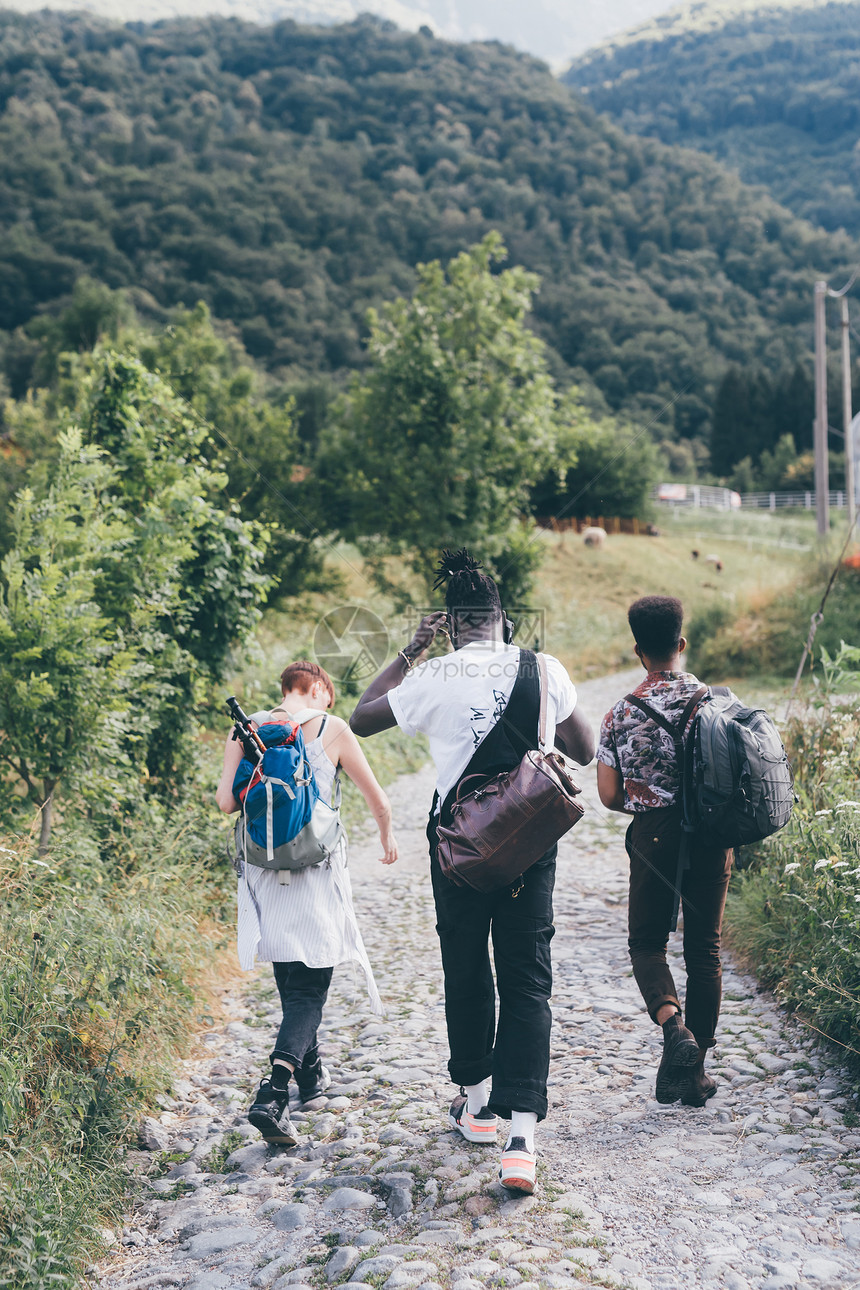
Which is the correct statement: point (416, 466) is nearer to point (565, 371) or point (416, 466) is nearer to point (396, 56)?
point (565, 371)

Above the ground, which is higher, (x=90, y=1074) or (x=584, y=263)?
(x=584, y=263)

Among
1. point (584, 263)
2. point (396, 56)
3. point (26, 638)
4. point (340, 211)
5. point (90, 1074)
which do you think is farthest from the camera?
point (396, 56)

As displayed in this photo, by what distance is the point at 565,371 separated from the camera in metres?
50.7

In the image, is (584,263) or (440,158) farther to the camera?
(440,158)

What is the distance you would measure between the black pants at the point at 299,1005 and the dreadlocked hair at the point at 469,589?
158 centimetres

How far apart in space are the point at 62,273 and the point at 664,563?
65.9m

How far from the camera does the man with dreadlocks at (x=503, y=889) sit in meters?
3.27

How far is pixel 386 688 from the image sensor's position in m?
3.57

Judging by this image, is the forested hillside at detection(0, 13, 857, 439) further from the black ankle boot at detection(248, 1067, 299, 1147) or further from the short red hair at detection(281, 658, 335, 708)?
the black ankle boot at detection(248, 1067, 299, 1147)

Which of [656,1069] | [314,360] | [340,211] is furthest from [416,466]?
[340,211]

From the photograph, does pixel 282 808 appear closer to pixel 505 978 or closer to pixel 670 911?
pixel 505 978

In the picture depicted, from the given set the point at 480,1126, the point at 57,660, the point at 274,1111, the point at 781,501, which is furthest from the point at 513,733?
the point at 781,501

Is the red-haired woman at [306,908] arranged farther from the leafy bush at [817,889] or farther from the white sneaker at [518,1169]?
the leafy bush at [817,889]

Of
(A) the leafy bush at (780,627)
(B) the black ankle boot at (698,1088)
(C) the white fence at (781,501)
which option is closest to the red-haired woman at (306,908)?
(B) the black ankle boot at (698,1088)
